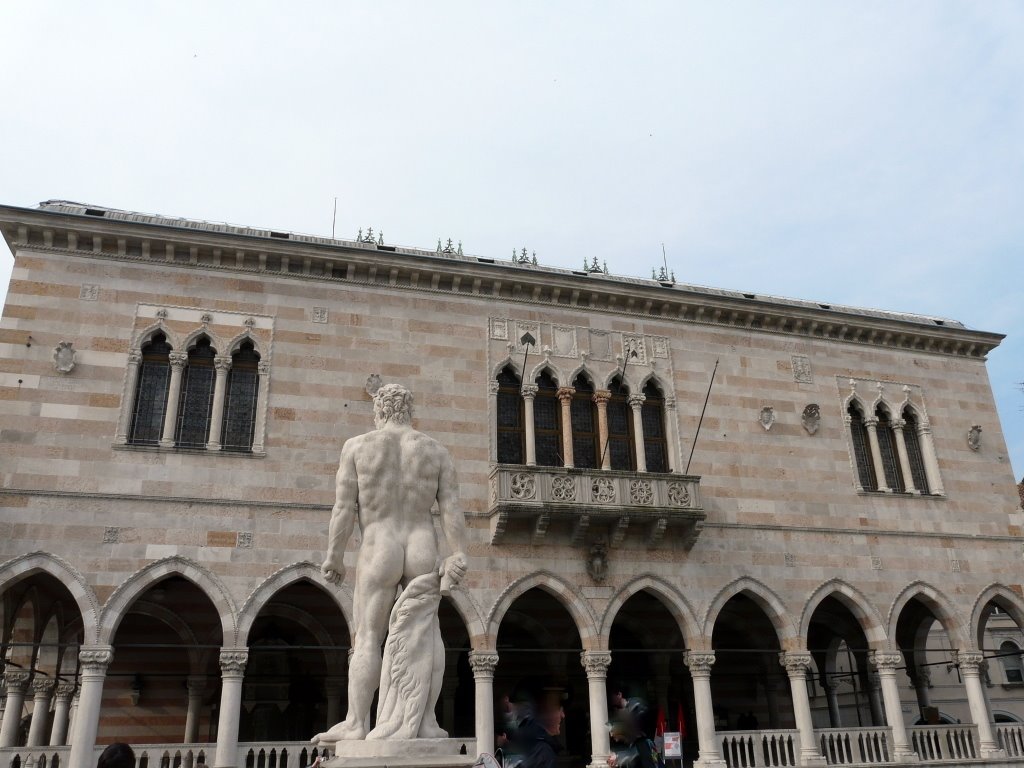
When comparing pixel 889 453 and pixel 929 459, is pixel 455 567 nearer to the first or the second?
pixel 889 453

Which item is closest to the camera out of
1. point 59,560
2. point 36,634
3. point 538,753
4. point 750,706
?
point 538,753

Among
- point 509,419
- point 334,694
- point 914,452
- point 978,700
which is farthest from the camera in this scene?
point 914,452

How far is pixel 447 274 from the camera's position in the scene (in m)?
19.4

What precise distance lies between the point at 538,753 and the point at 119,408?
39.4ft

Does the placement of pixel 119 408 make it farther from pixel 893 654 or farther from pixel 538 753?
pixel 893 654

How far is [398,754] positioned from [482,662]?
35.2 feet

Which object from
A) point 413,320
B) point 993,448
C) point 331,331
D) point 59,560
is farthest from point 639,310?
point 59,560

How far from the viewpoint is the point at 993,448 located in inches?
891

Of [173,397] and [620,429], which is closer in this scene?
[173,397]

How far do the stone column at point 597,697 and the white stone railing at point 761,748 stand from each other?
8.09 ft

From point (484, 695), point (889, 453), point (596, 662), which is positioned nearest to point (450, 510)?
point (484, 695)

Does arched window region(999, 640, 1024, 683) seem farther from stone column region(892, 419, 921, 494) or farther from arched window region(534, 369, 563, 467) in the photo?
arched window region(534, 369, 563, 467)

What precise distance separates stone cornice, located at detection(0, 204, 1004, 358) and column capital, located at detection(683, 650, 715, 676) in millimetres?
7559

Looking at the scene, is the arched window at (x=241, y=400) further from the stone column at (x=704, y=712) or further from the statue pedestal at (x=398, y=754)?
the statue pedestal at (x=398, y=754)
